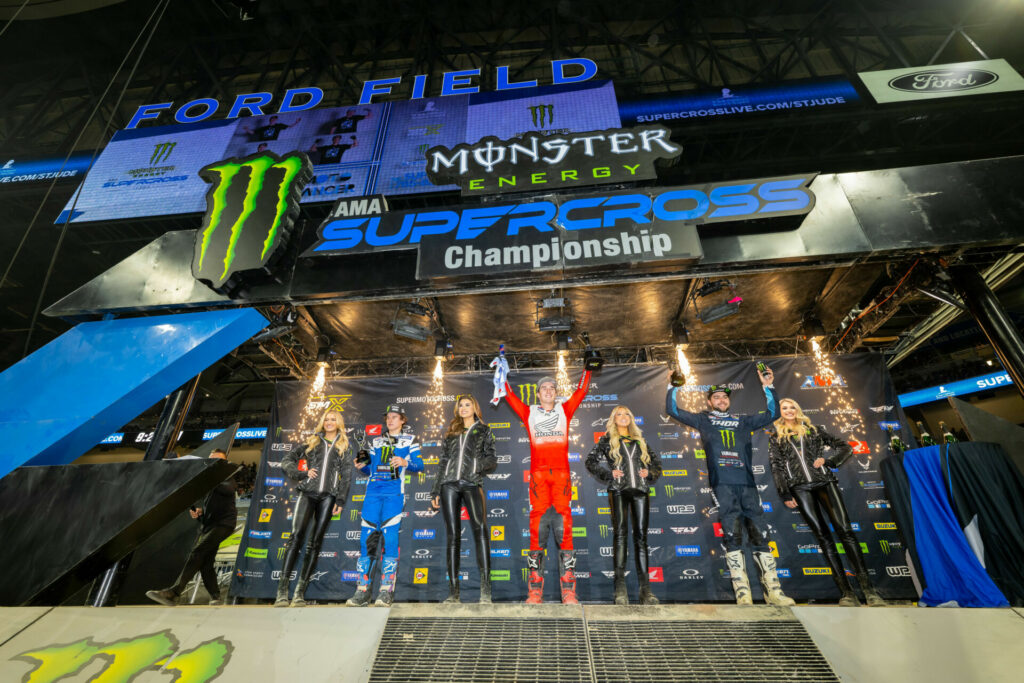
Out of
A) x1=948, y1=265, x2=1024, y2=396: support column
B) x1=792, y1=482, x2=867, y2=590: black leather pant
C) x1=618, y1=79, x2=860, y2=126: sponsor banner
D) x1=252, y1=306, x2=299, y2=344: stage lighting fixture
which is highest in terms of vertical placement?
x1=618, y1=79, x2=860, y2=126: sponsor banner

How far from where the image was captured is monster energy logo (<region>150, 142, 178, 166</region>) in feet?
28.2

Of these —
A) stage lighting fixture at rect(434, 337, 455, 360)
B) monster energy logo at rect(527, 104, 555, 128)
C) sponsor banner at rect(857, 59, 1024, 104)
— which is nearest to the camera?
stage lighting fixture at rect(434, 337, 455, 360)

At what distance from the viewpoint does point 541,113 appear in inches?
343

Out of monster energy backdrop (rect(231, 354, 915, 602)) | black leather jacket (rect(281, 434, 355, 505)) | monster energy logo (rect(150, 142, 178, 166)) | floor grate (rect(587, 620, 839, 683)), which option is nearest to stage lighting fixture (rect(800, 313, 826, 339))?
monster energy backdrop (rect(231, 354, 915, 602))

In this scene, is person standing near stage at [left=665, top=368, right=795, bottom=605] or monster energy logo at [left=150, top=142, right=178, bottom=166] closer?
person standing near stage at [left=665, top=368, right=795, bottom=605]

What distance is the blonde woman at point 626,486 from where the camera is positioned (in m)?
4.13

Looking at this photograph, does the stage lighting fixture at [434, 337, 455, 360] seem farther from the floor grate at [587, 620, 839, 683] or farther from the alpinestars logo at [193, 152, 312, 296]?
the floor grate at [587, 620, 839, 683]

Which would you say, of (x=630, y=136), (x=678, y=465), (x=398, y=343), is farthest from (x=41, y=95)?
(x=678, y=465)

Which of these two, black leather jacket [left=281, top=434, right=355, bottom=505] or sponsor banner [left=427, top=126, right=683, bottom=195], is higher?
sponsor banner [left=427, top=126, right=683, bottom=195]

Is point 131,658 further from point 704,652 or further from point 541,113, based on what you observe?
point 541,113

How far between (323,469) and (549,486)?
2690 millimetres

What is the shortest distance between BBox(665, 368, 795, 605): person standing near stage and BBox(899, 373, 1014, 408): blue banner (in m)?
10.5

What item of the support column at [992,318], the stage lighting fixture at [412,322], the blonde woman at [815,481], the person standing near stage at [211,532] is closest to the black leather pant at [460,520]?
the stage lighting fixture at [412,322]

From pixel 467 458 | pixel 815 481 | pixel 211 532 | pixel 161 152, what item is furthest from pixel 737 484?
pixel 161 152
